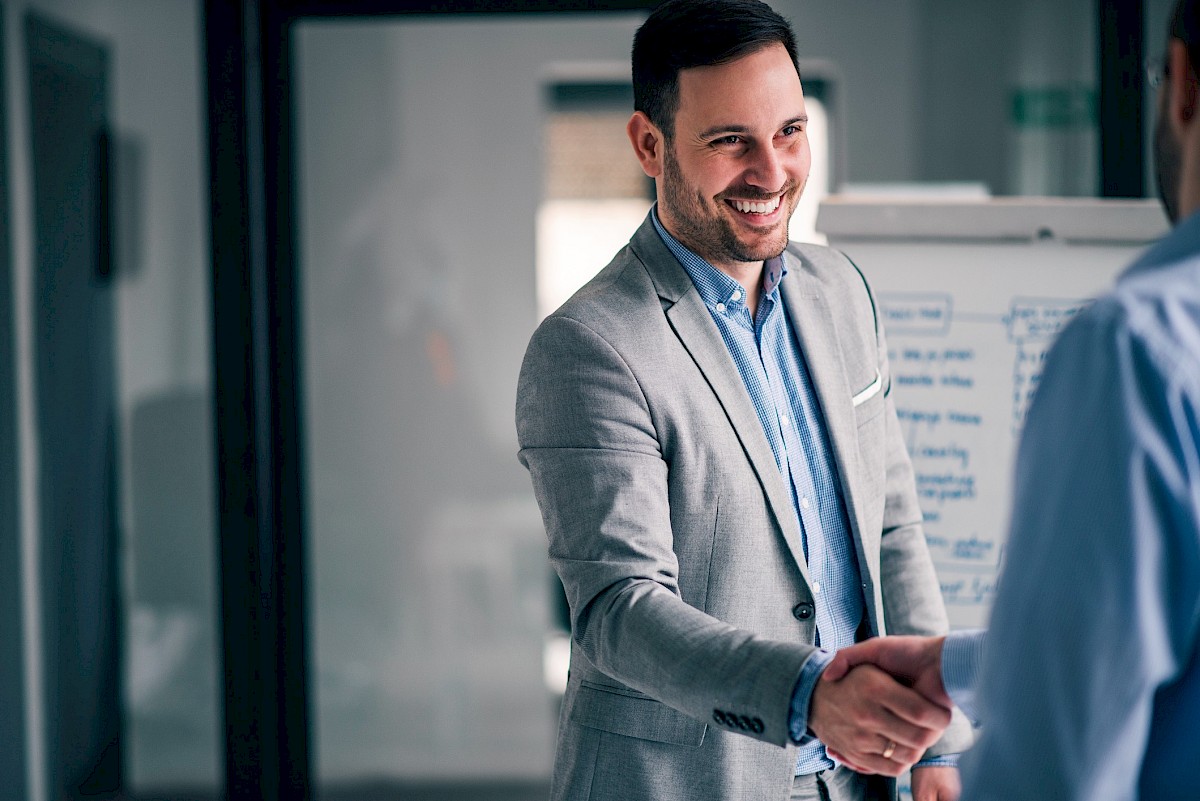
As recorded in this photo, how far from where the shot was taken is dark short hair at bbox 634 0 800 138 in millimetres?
1303

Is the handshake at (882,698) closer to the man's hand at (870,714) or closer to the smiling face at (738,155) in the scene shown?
the man's hand at (870,714)

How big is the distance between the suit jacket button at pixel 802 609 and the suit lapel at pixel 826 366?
0.37ft

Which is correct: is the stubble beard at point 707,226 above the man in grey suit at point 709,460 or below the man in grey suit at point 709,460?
above

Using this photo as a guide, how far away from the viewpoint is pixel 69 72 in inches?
112

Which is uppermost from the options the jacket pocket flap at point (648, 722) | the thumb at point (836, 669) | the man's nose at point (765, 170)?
the man's nose at point (765, 170)

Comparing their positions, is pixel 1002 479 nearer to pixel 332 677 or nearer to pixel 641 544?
pixel 641 544

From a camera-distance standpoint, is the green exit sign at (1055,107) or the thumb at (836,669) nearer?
the thumb at (836,669)

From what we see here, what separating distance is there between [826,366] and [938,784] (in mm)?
531

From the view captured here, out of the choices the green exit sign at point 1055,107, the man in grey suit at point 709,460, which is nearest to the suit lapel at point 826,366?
the man in grey suit at point 709,460

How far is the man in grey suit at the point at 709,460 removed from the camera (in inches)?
46.8

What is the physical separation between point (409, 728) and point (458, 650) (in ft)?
0.82

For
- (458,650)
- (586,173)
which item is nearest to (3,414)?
(458,650)

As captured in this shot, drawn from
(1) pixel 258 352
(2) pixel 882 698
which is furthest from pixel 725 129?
(1) pixel 258 352

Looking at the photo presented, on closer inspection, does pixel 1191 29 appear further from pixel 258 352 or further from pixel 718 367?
pixel 258 352
